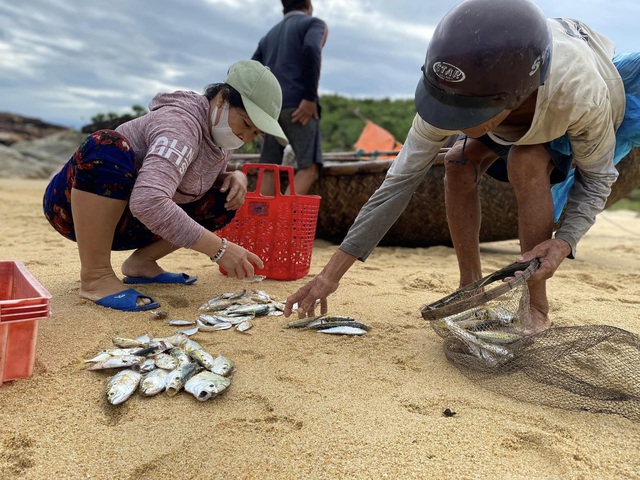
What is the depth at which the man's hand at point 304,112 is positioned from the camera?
4375 mm

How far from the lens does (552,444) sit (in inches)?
57.9

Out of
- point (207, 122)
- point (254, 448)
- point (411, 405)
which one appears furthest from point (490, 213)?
point (254, 448)

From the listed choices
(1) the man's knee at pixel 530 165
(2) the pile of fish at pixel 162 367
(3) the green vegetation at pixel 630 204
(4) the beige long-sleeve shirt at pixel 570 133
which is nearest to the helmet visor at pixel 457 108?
(4) the beige long-sleeve shirt at pixel 570 133

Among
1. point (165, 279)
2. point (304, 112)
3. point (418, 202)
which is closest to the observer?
point (165, 279)

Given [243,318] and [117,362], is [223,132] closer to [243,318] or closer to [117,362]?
[243,318]

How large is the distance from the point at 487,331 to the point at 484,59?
38.3 inches

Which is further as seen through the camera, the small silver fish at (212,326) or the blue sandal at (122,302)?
the blue sandal at (122,302)

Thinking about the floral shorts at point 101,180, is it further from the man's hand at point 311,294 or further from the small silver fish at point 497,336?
the small silver fish at point 497,336

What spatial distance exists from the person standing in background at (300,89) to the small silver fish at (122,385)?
2751 millimetres

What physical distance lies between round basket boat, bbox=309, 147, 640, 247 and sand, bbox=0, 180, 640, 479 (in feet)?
6.62

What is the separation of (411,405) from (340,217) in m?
3.11

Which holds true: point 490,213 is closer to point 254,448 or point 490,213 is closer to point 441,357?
point 441,357

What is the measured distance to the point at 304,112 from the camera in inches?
173

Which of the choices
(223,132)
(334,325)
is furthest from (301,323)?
(223,132)
